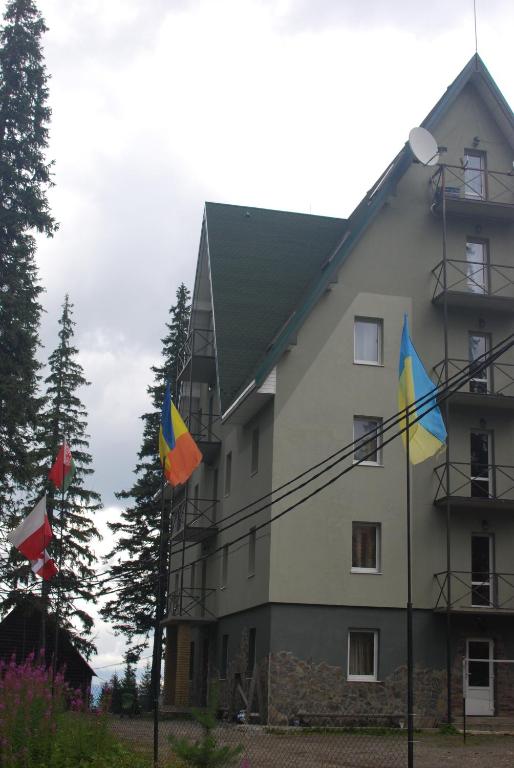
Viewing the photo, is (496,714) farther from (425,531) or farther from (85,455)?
(85,455)

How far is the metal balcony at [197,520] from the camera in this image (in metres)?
33.9

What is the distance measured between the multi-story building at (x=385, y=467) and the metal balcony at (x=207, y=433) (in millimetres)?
2911

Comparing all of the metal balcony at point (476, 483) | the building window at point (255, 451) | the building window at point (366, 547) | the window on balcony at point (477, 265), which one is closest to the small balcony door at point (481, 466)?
the metal balcony at point (476, 483)

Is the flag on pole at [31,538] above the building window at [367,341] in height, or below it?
below

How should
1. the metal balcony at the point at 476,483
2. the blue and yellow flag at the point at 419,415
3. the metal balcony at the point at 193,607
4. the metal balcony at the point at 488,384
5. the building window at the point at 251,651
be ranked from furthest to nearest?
the metal balcony at the point at 193,607
the building window at the point at 251,651
the metal balcony at the point at 488,384
the metal balcony at the point at 476,483
the blue and yellow flag at the point at 419,415

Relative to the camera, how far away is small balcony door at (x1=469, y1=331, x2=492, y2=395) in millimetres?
29266

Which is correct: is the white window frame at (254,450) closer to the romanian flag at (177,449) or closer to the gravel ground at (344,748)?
the gravel ground at (344,748)

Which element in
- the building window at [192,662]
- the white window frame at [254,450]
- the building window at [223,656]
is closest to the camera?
the white window frame at [254,450]

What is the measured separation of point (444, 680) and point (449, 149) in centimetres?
1477

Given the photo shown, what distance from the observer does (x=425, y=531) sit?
27.8 meters

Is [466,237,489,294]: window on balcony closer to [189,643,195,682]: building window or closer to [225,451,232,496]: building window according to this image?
[225,451,232,496]: building window

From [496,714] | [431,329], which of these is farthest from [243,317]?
[496,714]

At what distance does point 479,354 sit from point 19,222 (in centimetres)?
1407

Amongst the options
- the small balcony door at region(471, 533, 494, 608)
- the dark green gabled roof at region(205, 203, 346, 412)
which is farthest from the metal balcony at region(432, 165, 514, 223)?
the small balcony door at region(471, 533, 494, 608)
